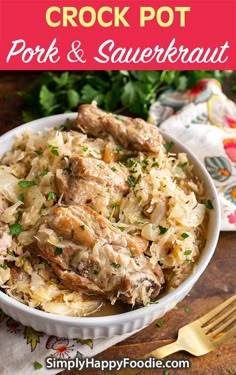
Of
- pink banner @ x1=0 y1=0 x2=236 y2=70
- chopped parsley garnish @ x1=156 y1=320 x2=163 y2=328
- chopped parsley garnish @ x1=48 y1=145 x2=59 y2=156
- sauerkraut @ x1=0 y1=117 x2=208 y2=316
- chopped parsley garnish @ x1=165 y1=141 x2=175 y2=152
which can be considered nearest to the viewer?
sauerkraut @ x1=0 y1=117 x2=208 y2=316

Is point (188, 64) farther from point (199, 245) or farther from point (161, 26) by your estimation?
point (199, 245)

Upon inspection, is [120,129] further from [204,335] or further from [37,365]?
[37,365]

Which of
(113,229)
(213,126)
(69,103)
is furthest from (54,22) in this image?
(113,229)

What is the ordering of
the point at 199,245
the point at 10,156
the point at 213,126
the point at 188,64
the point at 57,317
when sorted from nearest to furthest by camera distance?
the point at 57,317 → the point at 199,245 → the point at 10,156 → the point at 213,126 → the point at 188,64

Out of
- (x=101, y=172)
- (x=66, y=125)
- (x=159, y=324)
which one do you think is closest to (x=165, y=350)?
(x=159, y=324)

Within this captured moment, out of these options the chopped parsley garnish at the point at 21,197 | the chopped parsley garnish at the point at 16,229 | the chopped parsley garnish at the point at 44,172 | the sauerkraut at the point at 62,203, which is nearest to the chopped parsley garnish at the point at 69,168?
the sauerkraut at the point at 62,203

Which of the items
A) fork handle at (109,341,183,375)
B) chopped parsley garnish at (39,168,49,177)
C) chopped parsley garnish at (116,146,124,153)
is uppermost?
chopped parsley garnish at (116,146,124,153)

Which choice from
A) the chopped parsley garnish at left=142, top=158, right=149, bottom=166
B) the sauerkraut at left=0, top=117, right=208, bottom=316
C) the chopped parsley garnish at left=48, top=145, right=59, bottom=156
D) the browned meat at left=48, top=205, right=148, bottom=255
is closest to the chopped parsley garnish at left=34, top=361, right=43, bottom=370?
the sauerkraut at left=0, top=117, right=208, bottom=316

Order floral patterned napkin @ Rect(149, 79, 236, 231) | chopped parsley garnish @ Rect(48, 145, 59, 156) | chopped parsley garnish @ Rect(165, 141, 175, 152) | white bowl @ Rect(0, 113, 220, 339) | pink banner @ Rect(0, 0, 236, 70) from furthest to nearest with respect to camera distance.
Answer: pink banner @ Rect(0, 0, 236, 70)
floral patterned napkin @ Rect(149, 79, 236, 231)
chopped parsley garnish @ Rect(165, 141, 175, 152)
chopped parsley garnish @ Rect(48, 145, 59, 156)
white bowl @ Rect(0, 113, 220, 339)

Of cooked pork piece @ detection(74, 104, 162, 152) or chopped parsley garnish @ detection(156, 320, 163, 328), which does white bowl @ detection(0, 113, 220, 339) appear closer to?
chopped parsley garnish @ detection(156, 320, 163, 328)
